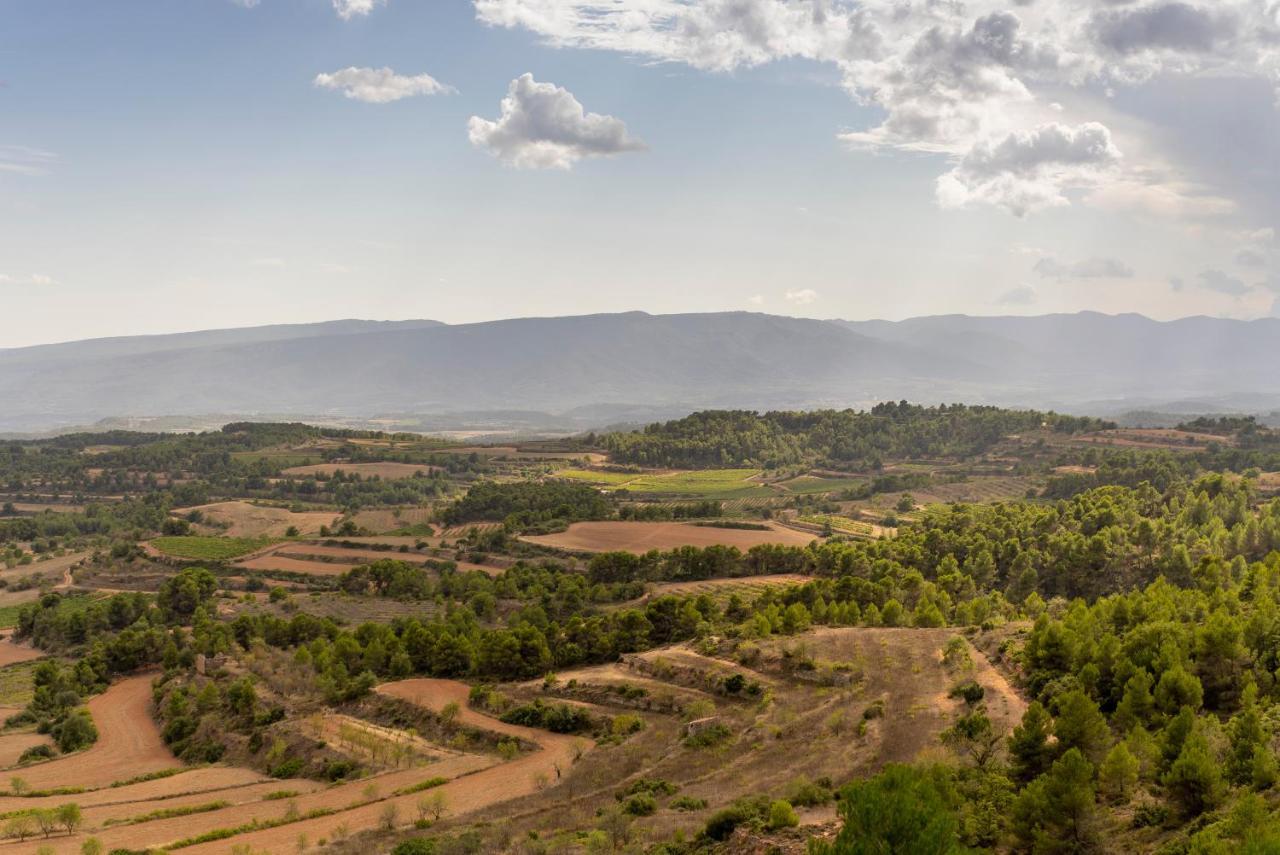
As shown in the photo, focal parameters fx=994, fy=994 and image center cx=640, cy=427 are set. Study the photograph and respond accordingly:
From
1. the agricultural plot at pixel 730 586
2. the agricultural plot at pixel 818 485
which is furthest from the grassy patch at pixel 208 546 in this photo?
the agricultural plot at pixel 818 485

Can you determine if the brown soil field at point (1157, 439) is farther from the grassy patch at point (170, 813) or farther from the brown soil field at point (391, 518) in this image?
the grassy patch at point (170, 813)

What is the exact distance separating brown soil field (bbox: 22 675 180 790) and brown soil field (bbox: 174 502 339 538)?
7303 cm

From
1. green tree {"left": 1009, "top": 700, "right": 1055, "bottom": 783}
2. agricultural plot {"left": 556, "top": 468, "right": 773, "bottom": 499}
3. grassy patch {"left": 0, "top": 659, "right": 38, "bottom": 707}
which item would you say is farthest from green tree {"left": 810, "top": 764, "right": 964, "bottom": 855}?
agricultural plot {"left": 556, "top": 468, "right": 773, "bottom": 499}

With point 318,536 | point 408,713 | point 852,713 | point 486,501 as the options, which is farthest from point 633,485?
point 852,713

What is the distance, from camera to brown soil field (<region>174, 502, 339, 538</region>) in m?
158

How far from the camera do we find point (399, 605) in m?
110

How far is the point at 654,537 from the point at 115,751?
2781 inches

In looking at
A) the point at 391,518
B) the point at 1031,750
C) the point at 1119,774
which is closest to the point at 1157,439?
the point at 391,518

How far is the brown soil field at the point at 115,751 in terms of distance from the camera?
6122cm

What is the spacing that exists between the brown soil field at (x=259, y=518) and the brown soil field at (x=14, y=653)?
5132 centimetres

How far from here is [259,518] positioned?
538 ft

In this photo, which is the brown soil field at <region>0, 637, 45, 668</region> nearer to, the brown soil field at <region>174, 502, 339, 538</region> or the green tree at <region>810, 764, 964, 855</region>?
the brown soil field at <region>174, 502, 339, 538</region>

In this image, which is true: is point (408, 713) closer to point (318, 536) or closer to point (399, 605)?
point (399, 605)

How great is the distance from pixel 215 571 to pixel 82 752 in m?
62.5
